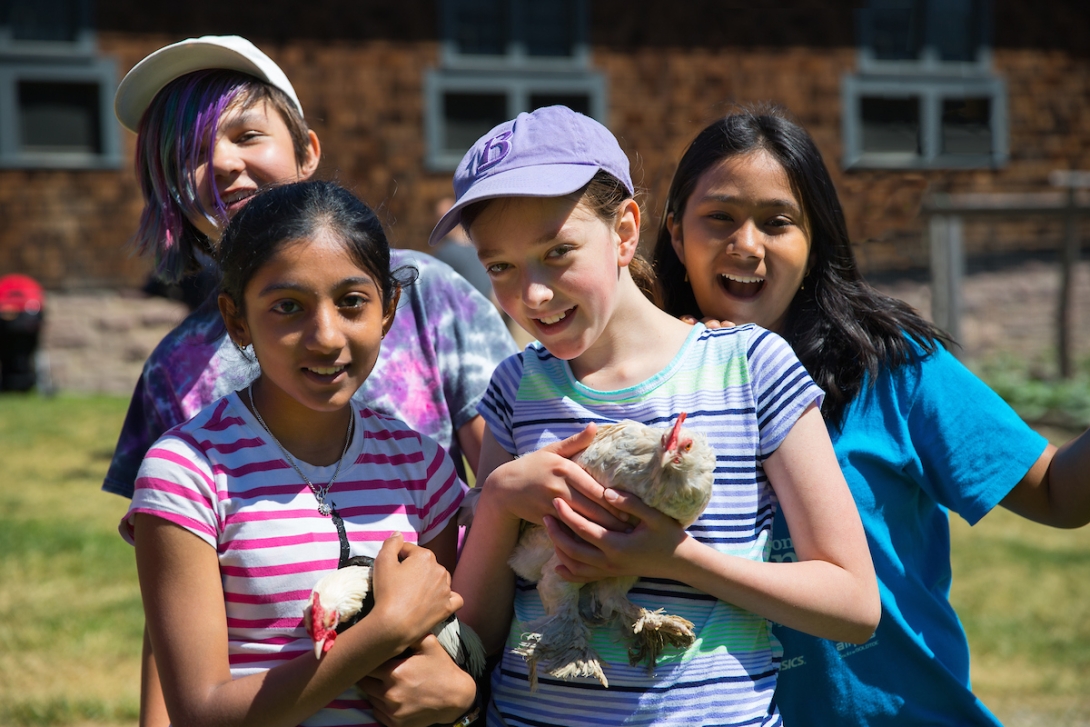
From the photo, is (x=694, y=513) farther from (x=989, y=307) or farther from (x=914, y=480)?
(x=989, y=307)

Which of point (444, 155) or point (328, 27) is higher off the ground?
point (328, 27)

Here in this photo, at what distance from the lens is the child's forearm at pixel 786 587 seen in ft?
5.64

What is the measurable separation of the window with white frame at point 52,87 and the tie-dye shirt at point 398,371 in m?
10.2

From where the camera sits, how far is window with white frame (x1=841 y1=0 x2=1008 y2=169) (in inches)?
509

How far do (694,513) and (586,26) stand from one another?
11365mm

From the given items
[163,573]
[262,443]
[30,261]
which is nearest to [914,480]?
[262,443]

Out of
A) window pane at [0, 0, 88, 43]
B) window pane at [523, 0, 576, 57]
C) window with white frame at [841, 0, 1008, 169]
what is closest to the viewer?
window pane at [0, 0, 88, 43]

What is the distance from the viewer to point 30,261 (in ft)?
37.8

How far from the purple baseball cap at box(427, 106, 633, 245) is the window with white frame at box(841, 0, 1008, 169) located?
11.6 metres

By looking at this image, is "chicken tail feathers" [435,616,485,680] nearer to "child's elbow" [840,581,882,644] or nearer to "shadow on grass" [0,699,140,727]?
"child's elbow" [840,581,882,644]

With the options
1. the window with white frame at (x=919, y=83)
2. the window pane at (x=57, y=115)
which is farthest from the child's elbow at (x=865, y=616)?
the window pane at (x=57, y=115)

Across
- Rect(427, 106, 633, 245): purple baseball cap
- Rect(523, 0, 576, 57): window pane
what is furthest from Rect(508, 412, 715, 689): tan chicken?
Rect(523, 0, 576, 57): window pane

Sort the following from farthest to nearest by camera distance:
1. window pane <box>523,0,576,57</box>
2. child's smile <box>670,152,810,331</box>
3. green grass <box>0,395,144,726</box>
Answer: window pane <box>523,0,576,57</box>, green grass <box>0,395,144,726</box>, child's smile <box>670,152,810,331</box>

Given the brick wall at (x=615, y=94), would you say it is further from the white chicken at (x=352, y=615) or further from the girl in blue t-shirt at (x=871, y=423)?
the white chicken at (x=352, y=615)
